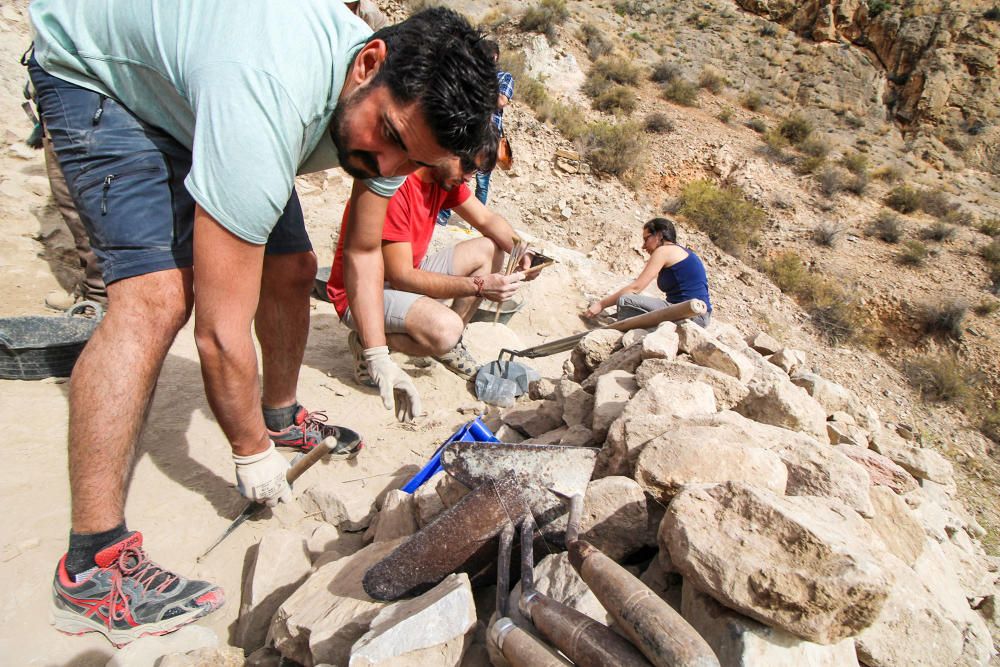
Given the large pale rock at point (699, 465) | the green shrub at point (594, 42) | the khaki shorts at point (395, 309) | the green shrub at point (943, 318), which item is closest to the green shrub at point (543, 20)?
the green shrub at point (594, 42)

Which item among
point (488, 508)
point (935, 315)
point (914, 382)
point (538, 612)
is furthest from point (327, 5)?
point (935, 315)

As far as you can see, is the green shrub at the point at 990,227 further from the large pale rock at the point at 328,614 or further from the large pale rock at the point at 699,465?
the large pale rock at the point at 328,614

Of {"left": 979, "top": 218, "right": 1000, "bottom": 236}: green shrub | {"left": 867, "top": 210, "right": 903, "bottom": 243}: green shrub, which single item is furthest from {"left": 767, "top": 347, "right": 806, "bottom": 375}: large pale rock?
{"left": 979, "top": 218, "right": 1000, "bottom": 236}: green shrub

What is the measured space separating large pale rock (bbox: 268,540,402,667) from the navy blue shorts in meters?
0.99

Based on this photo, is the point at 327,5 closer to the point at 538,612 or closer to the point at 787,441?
the point at 538,612

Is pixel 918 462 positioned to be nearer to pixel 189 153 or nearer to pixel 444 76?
pixel 444 76

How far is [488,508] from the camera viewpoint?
4.23ft

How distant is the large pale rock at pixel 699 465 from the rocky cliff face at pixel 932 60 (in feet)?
66.1

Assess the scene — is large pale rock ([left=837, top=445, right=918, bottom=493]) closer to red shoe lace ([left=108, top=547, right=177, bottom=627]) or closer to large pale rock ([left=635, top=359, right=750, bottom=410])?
large pale rock ([left=635, top=359, right=750, bottom=410])

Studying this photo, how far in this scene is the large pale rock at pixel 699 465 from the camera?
1399 millimetres

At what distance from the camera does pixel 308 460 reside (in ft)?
5.68

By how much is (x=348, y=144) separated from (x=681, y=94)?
15700 millimetres

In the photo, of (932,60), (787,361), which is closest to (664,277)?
(787,361)

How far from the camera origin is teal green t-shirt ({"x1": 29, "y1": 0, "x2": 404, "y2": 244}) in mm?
1141
